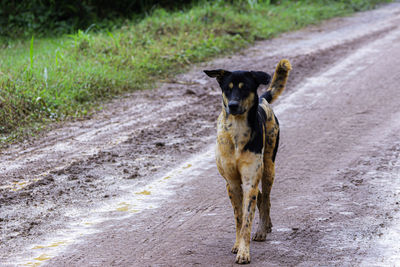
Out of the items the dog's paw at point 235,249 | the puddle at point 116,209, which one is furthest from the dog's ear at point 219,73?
the puddle at point 116,209

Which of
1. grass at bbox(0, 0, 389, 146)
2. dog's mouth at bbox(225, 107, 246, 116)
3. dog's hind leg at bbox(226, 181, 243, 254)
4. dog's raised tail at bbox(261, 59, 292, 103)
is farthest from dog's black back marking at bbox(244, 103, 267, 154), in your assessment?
grass at bbox(0, 0, 389, 146)

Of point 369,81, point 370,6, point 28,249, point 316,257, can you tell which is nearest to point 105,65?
point 369,81

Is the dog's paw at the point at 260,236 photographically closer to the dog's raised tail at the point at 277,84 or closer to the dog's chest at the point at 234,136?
the dog's chest at the point at 234,136

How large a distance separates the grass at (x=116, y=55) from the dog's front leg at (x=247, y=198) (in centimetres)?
442

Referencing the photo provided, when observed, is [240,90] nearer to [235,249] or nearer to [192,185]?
[235,249]

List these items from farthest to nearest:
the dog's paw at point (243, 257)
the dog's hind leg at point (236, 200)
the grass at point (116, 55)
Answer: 1. the grass at point (116, 55)
2. the dog's hind leg at point (236, 200)
3. the dog's paw at point (243, 257)

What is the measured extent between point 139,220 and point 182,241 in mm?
647

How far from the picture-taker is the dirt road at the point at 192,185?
14.1 ft

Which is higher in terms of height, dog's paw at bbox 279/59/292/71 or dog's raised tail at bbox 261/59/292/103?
dog's paw at bbox 279/59/292/71

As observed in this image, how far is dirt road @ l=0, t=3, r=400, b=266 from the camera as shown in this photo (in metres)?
4.30

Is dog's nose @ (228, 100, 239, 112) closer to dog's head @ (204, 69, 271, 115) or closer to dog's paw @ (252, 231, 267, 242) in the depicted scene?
dog's head @ (204, 69, 271, 115)

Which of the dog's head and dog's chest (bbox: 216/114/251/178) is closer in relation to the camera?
the dog's head

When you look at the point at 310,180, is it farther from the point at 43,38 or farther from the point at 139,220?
the point at 43,38

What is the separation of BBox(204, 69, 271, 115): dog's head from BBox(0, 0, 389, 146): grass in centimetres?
443
